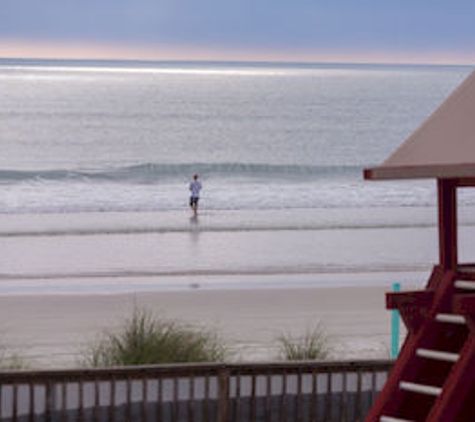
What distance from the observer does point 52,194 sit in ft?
173

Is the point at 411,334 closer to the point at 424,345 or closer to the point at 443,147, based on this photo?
the point at 424,345

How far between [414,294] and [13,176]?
58688 millimetres

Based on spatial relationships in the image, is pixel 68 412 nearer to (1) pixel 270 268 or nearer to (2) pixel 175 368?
(2) pixel 175 368

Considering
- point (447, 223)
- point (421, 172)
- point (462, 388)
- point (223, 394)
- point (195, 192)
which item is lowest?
point (223, 394)

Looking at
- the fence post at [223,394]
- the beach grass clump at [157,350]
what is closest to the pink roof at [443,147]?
the fence post at [223,394]

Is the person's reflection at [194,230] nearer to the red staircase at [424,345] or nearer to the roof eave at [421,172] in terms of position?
the red staircase at [424,345]

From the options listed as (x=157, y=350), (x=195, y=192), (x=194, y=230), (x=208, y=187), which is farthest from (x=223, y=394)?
(x=208, y=187)

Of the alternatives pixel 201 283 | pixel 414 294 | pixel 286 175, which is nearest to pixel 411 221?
pixel 201 283

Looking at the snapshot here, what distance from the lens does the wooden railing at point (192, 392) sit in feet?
29.7

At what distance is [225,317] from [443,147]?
49.0 feet

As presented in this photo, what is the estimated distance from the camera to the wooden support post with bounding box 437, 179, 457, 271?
6.57m

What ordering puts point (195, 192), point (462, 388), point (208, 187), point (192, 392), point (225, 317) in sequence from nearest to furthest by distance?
point (462, 388)
point (192, 392)
point (225, 317)
point (195, 192)
point (208, 187)

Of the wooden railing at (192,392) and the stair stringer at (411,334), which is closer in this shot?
the stair stringer at (411,334)

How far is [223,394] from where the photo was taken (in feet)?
30.3
